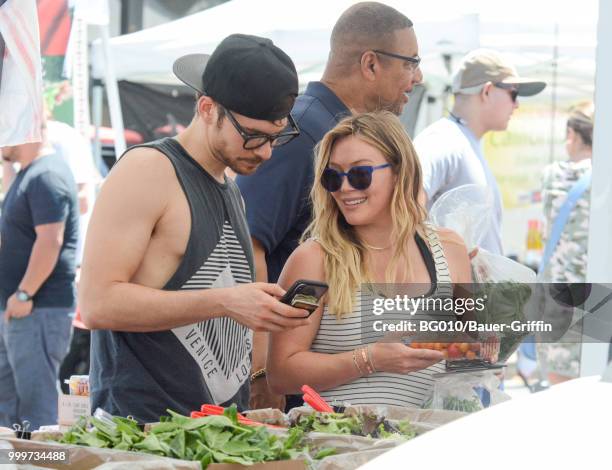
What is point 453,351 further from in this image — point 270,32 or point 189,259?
point 270,32

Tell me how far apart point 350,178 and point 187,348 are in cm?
58

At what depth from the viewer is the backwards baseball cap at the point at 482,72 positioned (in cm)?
460

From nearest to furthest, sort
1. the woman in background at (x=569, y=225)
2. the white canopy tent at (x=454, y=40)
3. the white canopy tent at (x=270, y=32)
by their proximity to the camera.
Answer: the white canopy tent at (x=454, y=40)
the white canopy tent at (x=270, y=32)
the woman in background at (x=569, y=225)

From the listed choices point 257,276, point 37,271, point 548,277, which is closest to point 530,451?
point 257,276

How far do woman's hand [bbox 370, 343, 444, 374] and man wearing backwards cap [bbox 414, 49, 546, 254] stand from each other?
5.22ft

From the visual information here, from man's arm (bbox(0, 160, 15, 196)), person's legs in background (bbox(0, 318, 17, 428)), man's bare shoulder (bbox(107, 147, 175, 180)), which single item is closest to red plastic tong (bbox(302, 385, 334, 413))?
man's bare shoulder (bbox(107, 147, 175, 180))

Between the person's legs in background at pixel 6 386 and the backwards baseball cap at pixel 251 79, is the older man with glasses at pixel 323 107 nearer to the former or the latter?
the backwards baseball cap at pixel 251 79

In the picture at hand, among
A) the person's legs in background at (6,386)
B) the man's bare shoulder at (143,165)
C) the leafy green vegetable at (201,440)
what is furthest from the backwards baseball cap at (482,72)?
the leafy green vegetable at (201,440)

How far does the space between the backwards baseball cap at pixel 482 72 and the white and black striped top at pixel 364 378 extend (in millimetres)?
2034

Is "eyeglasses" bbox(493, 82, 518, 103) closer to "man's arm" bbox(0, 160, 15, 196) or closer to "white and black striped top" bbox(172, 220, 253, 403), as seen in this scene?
"white and black striped top" bbox(172, 220, 253, 403)

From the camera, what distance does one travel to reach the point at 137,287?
2.47 meters

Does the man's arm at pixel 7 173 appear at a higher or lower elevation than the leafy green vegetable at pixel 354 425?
higher

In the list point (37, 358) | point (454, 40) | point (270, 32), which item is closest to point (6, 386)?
point (37, 358)

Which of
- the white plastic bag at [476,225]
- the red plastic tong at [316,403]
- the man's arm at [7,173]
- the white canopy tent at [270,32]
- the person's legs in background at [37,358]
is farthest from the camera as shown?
the man's arm at [7,173]
